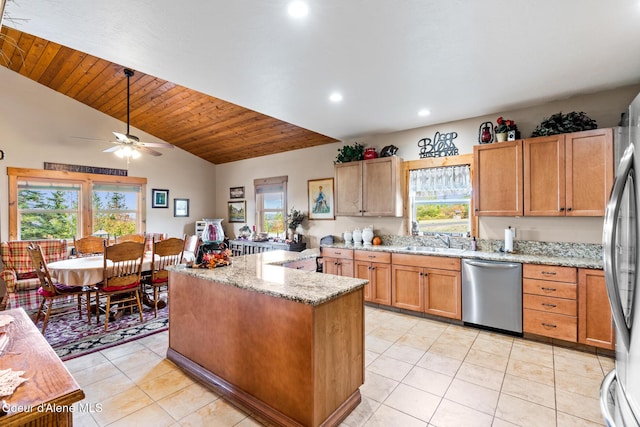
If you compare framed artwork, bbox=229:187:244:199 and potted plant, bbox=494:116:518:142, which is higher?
potted plant, bbox=494:116:518:142

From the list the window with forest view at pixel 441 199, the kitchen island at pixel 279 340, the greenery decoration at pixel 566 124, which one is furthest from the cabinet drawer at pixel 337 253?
the greenery decoration at pixel 566 124

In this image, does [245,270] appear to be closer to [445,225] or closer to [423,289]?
[423,289]

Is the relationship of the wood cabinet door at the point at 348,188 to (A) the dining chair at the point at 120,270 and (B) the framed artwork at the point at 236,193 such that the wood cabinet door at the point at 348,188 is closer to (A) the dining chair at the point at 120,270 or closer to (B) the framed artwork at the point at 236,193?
(A) the dining chair at the point at 120,270

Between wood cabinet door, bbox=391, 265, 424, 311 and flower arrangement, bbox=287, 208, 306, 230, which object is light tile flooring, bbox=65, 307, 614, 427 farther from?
flower arrangement, bbox=287, 208, 306, 230

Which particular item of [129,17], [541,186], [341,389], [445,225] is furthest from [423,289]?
[129,17]

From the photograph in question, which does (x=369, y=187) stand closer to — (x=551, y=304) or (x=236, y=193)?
(x=551, y=304)

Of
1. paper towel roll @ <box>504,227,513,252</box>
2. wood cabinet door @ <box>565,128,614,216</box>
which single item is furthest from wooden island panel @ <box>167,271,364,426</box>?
wood cabinet door @ <box>565,128,614,216</box>

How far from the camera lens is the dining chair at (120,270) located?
3.36m

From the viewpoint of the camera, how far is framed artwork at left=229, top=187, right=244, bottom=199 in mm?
7027

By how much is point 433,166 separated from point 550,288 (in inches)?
80.5

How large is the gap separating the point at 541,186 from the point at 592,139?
0.61m

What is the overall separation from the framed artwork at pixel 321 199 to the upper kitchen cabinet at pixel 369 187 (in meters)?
0.48

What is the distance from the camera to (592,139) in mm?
2945

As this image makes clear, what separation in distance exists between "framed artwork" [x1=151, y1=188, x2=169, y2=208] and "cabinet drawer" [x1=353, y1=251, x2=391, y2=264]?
472 centimetres
